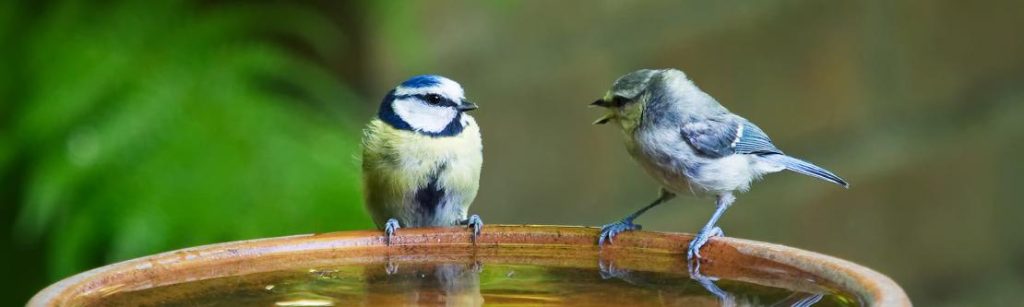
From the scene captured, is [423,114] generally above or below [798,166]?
above

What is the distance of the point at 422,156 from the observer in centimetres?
239

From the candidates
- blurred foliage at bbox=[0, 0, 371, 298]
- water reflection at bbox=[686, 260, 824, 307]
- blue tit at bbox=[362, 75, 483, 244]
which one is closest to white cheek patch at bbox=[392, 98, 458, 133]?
blue tit at bbox=[362, 75, 483, 244]

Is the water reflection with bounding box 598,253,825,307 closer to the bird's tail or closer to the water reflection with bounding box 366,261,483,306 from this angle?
the water reflection with bounding box 366,261,483,306

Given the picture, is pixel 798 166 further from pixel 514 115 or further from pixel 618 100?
pixel 514 115

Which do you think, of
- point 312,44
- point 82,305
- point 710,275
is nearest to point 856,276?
point 710,275

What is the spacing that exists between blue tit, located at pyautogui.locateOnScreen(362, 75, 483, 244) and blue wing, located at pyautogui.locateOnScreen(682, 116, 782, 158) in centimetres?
42

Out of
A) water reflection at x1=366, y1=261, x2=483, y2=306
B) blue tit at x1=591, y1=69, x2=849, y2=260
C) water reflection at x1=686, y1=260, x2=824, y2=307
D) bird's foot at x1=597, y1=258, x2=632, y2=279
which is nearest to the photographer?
water reflection at x1=686, y1=260, x2=824, y2=307

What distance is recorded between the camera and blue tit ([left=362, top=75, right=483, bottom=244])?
2.40 meters

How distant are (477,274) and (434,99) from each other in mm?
707

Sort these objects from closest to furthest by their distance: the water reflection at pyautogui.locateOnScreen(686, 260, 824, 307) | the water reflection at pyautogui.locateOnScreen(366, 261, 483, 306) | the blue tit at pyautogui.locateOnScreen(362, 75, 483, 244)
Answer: the water reflection at pyautogui.locateOnScreen(686, 260, 824, 307) < the water reflection at pyautogui.locateOnScreen(366, 261, 483, 306) < the blue tit at pyautogui.locateOnScreen(362, 75, 483, 244)

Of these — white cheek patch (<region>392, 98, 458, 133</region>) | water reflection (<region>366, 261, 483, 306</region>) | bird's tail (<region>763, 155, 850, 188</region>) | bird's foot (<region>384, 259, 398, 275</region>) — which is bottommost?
water reflection (<region>366, 261, 483, 306</region>)

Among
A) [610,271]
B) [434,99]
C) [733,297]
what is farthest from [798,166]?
[733,297]

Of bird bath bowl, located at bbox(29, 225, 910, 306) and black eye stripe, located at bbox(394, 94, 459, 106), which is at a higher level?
black eye stripe, located at bbox(394, 94, 459, 106)

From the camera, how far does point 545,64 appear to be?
3.67 meters
